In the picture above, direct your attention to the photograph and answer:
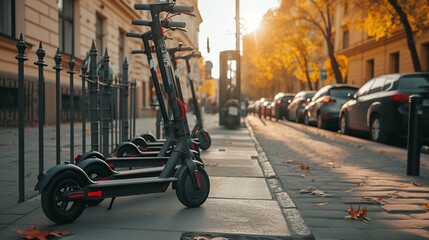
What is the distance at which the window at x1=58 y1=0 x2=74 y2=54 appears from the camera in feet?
48.6

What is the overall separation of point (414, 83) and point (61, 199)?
25.6ft

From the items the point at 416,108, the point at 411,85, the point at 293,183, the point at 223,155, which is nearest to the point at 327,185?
the point at 293,183

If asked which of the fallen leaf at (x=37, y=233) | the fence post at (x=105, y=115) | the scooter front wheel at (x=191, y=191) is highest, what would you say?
the fence post at (x=105, y=115)

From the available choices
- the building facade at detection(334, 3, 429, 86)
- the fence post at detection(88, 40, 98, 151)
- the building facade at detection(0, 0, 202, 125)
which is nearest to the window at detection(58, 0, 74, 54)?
the building facade at detection(0, 0, 202, 125)

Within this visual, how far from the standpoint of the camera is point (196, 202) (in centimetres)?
384

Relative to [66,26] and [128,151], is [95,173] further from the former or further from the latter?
[66,26]

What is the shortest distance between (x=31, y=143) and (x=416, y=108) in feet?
23.0

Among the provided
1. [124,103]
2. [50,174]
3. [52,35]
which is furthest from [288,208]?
[52,35]

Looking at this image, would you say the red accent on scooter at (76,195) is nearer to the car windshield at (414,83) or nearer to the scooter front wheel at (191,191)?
the scooter front wheel at (191,191)

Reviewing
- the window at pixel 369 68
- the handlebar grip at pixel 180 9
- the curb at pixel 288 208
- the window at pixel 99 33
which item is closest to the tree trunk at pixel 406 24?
the curb at pixel 288 208

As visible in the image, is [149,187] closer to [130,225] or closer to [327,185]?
[130,225]

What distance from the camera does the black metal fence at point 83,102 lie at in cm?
378

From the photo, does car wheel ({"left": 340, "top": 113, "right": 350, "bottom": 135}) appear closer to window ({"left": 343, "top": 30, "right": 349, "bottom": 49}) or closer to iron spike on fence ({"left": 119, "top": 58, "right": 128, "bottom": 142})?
iron spike on fence ({"left": 119, "top": 58, "right": 128, "bottom": 142})

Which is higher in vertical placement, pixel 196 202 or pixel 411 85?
pixel 411 85
